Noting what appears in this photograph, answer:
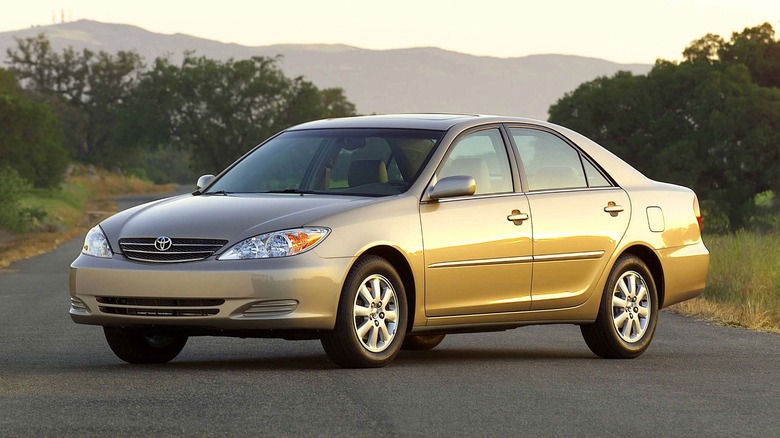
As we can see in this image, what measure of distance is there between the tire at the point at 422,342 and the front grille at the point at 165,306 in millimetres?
2761

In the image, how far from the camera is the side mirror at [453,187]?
966cm

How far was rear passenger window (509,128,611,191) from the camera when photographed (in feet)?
35.1

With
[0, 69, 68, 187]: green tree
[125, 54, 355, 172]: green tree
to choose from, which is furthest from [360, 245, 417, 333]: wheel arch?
[125, 54, 355, 172]: green tree

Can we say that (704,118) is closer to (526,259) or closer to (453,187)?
(526,259)

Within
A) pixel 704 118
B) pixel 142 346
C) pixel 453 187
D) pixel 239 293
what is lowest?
pixel 704 118

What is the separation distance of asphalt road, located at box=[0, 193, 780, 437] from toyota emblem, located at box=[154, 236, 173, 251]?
76 centimetres

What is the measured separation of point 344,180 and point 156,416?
3133 millimetres

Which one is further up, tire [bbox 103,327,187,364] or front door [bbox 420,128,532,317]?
front door [bbox 420,128,532,317]

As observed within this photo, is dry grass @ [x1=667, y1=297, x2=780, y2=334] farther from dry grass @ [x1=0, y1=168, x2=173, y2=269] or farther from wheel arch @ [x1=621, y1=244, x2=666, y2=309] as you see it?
dry grass @ [x1=0, y1=168, x2=173, y2=269]

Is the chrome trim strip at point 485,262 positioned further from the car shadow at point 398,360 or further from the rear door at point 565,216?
the car shadow at point 398,360

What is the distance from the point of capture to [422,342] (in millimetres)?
11430

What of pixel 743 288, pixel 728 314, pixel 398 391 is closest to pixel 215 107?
pixel 743 288

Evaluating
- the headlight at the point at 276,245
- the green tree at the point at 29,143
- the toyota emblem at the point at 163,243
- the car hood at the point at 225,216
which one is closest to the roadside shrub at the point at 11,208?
the green tree at the point at 29,143

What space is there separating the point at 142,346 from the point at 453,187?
2.30 meters
